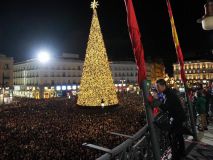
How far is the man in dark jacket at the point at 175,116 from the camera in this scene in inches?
193

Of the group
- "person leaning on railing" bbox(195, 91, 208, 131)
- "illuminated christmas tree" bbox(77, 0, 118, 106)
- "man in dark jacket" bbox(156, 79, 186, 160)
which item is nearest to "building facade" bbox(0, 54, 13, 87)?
"illuminated christmas tree" bbox(77, 0, 118, 106)

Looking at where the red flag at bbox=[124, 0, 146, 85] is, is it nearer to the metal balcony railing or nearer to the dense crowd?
the metal balcony railing

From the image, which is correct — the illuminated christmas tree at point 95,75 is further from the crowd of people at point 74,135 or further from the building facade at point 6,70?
the building facade at point 6,70

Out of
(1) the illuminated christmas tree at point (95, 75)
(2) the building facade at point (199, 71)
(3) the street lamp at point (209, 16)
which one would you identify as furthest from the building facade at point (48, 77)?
(3) the street lamp at point (209, 16)

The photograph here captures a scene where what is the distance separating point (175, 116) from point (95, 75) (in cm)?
2677

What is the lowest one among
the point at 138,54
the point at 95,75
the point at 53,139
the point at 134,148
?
the point at 53,139

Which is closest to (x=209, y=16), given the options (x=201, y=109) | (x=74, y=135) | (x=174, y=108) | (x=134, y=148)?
(x=174, y=108)

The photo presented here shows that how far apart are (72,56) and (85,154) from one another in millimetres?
75509

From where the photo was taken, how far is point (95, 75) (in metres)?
31.5

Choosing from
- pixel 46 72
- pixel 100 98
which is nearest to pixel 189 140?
pixel 100 98

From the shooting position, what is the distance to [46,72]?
247 ft

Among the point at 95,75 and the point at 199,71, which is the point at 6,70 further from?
the point at 199,71

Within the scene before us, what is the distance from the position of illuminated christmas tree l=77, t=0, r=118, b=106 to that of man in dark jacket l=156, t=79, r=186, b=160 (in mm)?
26072

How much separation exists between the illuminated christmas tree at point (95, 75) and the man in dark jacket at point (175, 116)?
26072mm
